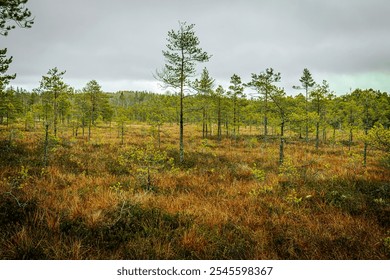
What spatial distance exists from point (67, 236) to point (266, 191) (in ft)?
20.6

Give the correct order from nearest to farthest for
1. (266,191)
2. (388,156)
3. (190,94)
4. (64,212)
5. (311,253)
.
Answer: (311,253) < (64,212) < (388,156) < (266,191) < (190,94)

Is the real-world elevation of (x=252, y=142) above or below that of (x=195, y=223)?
above

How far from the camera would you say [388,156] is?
20.6 feet

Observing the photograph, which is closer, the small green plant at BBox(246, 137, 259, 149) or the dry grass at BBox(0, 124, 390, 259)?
the dry grass at BBox(0, 124, 390, 259)

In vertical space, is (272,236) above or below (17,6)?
below

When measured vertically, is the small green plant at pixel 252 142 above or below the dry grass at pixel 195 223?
above

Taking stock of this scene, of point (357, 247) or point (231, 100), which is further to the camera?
point (231, 100)

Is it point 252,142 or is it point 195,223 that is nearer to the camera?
point 195,223

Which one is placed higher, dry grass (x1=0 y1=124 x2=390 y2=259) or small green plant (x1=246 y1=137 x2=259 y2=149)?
small green plant (x1=246 y1=137 x2=259 y2=149)

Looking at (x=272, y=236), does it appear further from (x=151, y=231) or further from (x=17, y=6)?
(x=17, y=6)

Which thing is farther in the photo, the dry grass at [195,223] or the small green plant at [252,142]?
the small green plant at [252,142]

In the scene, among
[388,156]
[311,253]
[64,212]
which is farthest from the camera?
[388,156]
